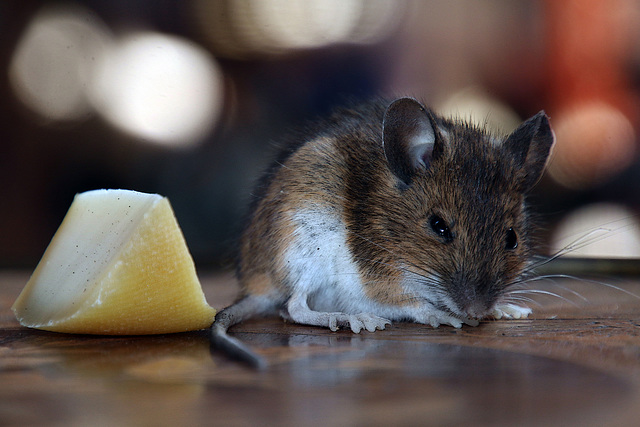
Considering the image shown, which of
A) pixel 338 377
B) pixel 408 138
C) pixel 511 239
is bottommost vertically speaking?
pixel 338 377

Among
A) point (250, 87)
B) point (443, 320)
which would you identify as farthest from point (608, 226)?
point (443, 320)

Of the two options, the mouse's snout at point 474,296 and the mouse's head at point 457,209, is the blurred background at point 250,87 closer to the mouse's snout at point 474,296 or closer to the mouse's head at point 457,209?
the mouse's head at point 457,209

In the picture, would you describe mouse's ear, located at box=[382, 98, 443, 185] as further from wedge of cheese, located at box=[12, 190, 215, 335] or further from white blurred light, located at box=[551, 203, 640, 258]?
white blurred light, located at box=[551, 203, 640, 258]

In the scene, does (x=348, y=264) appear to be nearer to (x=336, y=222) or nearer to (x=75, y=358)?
(x=336, y=222)

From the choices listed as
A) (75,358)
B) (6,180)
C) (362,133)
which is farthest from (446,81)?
(75,358)

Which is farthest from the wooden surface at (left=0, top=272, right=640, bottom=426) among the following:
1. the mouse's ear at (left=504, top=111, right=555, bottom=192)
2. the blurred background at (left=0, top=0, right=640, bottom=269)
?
the blurred background at (left=0, top=0, right=640, bottom=269)

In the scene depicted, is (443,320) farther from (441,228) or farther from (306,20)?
(306,20)
